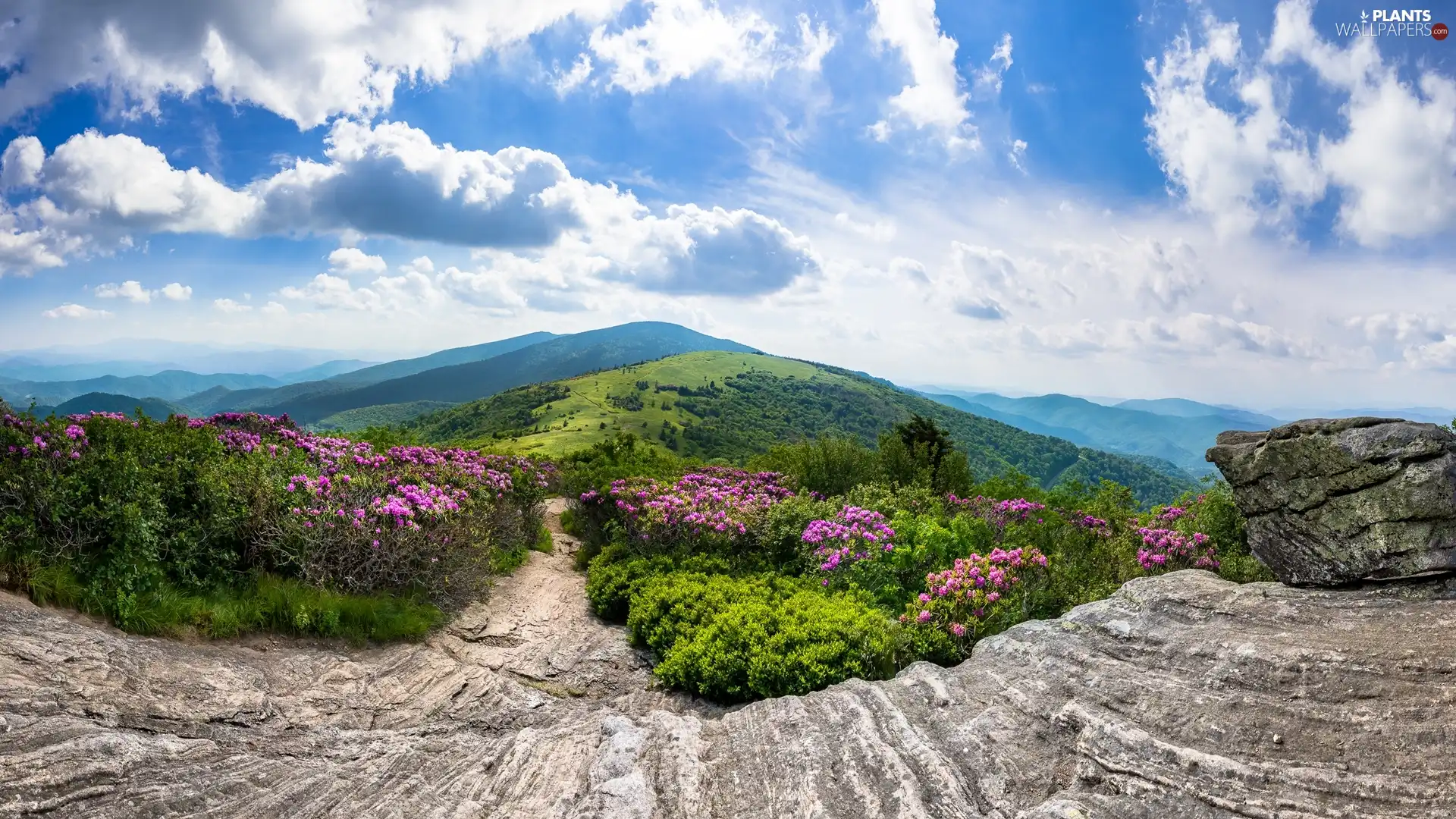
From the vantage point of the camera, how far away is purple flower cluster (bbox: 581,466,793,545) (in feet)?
45.2

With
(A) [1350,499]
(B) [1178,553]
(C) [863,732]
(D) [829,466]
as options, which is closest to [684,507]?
(D) [829,466]

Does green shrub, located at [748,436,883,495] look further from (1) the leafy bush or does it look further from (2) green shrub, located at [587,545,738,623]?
(1) the leafy bush

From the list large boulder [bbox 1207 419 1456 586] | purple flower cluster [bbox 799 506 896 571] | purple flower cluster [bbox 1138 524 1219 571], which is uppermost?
large boulder [bbox 1207 419 1456 586]

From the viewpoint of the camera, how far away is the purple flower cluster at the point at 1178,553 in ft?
33.0

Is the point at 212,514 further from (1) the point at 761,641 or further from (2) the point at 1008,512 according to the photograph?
(2) the point at 1008,512

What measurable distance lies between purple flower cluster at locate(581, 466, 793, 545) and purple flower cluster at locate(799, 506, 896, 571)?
162 centimetres

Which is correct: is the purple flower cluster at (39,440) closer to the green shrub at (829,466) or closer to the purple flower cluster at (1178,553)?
the green shrub at (829,466)

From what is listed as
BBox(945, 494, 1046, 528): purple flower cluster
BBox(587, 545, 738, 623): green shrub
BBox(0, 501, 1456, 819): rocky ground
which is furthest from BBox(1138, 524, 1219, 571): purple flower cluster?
BBox(587, 545, 738, 623): green shrub

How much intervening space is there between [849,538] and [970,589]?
346 cm

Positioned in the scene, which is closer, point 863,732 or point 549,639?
point 863,732

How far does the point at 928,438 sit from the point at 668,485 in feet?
42.8

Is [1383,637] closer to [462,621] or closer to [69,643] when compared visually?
[462,621]

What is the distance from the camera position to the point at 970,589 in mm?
9219

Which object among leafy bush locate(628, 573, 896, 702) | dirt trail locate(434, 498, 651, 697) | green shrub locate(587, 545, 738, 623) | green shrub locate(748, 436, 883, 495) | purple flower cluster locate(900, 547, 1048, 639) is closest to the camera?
leafy bush locate(628, 573, 896, 702)
